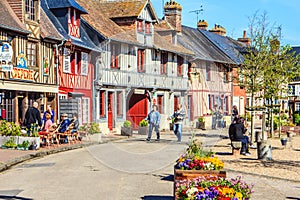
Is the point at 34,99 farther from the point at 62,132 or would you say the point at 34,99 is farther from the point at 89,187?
the point at 89,187

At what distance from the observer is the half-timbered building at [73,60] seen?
25812 mm

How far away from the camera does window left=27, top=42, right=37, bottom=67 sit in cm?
2337

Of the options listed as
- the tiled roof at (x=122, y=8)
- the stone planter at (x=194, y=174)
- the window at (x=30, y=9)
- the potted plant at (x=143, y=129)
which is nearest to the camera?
the stone planter at (x=194, y=174)

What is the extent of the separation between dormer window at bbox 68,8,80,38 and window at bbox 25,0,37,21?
120 inches

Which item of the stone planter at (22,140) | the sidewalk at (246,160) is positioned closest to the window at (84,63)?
the sidewalk at (246,160)

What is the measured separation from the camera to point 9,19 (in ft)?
72.0

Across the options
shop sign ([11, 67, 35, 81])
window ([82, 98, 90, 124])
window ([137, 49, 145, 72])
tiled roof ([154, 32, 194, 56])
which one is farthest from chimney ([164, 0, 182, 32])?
shop sign ([11, 67, 35, 81])

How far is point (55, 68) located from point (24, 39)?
9.89 feet

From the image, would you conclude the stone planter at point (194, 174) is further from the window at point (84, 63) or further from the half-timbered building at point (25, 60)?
the window at point (84, 63)

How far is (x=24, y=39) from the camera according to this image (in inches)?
895

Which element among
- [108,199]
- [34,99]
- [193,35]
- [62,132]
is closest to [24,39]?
[34,99]

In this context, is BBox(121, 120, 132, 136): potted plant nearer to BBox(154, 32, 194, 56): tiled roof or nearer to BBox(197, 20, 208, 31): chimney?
BBox(154, 32, 194, 56): tiled roof

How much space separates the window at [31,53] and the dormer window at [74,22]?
11.0ft

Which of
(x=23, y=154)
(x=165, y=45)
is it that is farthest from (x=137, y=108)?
(x=23, y=154)
